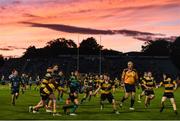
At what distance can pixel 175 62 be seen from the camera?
14400 centimetres

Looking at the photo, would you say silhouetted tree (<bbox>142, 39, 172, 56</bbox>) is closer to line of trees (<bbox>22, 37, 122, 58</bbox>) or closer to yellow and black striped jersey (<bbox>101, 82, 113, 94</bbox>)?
line of trees (<bbox>22, 37, 122, 58</bbox>)

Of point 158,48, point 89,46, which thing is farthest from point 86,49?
point 158,48

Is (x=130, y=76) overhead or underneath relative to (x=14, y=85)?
overhead

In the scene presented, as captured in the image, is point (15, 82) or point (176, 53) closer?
point (15, 82)

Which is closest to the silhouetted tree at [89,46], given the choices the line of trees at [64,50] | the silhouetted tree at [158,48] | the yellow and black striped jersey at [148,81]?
the line of trees at [64,50]

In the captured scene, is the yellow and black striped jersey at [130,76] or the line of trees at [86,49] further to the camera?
the line of trees at [86,49]

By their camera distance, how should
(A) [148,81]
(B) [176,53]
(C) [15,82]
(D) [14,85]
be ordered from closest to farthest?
(A) [148,81] < (D) [14,85] < (C) [15,82] < (B) [176,53]

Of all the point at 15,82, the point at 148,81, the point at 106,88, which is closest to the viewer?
the point at 106,88

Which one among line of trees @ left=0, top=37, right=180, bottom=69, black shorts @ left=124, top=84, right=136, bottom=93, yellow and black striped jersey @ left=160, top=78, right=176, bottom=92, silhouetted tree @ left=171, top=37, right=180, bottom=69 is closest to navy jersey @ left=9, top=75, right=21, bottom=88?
black shorts @ left=124, top=84, right=136, bottom=93

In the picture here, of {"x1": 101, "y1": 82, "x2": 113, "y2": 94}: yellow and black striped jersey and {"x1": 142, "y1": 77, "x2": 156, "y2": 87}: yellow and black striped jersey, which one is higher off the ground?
{"x1": 142, "y1": 77, "x2": 156, "y2": 87}: yellow and black striped jersey

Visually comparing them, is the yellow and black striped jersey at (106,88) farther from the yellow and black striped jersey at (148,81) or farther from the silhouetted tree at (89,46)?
the silhouetted tree at (89,46)

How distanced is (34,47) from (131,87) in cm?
16870

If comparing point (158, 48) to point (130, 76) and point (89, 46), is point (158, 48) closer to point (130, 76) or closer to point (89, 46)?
point (89, 46)

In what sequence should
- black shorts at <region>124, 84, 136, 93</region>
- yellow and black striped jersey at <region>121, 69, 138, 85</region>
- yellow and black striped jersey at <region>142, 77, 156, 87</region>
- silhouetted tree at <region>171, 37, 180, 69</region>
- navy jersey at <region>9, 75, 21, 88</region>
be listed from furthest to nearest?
1. silhouetted tree at <region>171, 37, 180, 69</region>
2. navy jersey at <region>9, 75, 21, 88</region>
3. yellow and black striped jersey at <region>142, 77, 156, 87</region>
4. black shorts at <region>124, 84, 136, 93</region>
5. yellow and black striped jersey at <region>121, 69, 138, 85</region>
